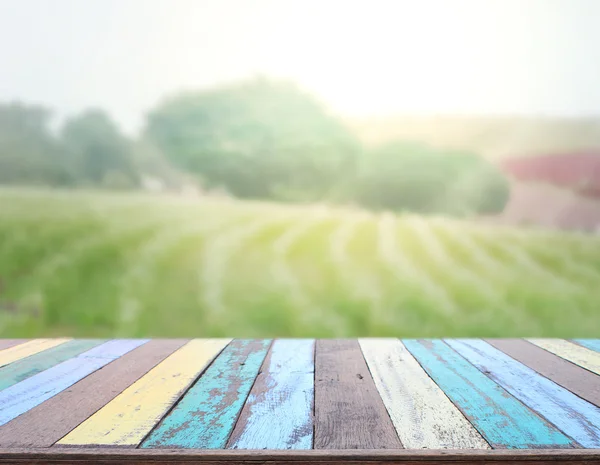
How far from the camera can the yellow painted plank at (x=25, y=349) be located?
1.37 m

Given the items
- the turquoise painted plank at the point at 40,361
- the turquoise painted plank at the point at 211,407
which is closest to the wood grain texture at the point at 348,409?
the turquoise painted plank at the point at 211,407

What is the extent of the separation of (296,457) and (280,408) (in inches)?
7.8

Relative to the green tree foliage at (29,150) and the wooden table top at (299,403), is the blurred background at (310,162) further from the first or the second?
the wooden table top at (299,403)

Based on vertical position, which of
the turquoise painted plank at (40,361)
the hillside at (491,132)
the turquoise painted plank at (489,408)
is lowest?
the turquoise painted plank at (40,361)

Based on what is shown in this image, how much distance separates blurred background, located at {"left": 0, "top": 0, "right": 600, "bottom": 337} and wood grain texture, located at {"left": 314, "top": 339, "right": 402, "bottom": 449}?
5.22ft

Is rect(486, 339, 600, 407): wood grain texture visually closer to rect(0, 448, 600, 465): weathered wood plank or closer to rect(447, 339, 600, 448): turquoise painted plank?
rect(447, 339, 600, 448): turquoise painted plank

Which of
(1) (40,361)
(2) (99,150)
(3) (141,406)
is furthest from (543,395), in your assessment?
(2) (99,150)

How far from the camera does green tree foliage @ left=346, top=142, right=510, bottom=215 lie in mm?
3012

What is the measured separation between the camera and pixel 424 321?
112 inches

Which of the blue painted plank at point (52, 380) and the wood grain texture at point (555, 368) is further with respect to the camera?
the wood grain texture at point (555, 368)

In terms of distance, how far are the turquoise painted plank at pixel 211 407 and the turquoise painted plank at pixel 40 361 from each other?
0.38m

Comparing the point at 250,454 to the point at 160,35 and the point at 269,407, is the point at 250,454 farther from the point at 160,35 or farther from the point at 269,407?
the point at 160,35

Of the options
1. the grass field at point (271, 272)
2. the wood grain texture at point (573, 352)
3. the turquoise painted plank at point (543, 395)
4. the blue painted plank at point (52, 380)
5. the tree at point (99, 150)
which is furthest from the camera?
the tree at point (99, 150)

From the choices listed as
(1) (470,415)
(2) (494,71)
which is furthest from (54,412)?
(2) (494,71)
